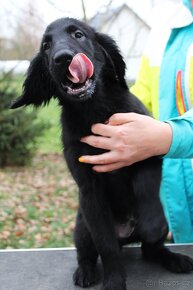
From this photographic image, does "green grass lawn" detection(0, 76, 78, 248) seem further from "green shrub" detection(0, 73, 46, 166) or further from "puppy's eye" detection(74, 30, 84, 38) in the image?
"puppy's eye" detection(74, 30, 84, 38)

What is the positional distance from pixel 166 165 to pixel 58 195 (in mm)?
3843

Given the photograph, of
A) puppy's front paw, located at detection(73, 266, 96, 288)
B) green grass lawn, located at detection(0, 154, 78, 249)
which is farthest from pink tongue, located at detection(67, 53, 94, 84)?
green grass lawn, located at detection(0, 154, 78, 249)

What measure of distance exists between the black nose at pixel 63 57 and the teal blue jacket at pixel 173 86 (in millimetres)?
551

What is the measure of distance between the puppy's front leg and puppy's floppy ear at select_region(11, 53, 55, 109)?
1.16 ft

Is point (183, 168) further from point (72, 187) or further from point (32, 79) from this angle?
point (72, 187)

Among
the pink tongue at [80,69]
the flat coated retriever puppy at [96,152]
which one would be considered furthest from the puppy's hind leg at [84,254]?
the pink tongue at [80,69]

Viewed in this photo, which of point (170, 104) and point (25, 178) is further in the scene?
point (25, 178)

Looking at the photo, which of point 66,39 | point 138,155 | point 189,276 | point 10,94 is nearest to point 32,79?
point 66,39

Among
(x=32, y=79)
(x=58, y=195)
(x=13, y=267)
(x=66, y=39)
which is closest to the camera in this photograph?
(x=66, y=39)

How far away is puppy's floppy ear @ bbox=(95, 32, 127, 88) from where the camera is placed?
62.3 inches

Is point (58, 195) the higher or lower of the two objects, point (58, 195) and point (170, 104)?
the lower

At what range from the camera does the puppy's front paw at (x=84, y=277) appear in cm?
154

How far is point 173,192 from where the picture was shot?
1802 millimetres

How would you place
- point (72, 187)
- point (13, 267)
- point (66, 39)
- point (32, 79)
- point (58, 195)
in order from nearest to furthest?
point (66, 39) → point (32, 79) → point (13, 267) → point (58, 195) → point (72, 187)
